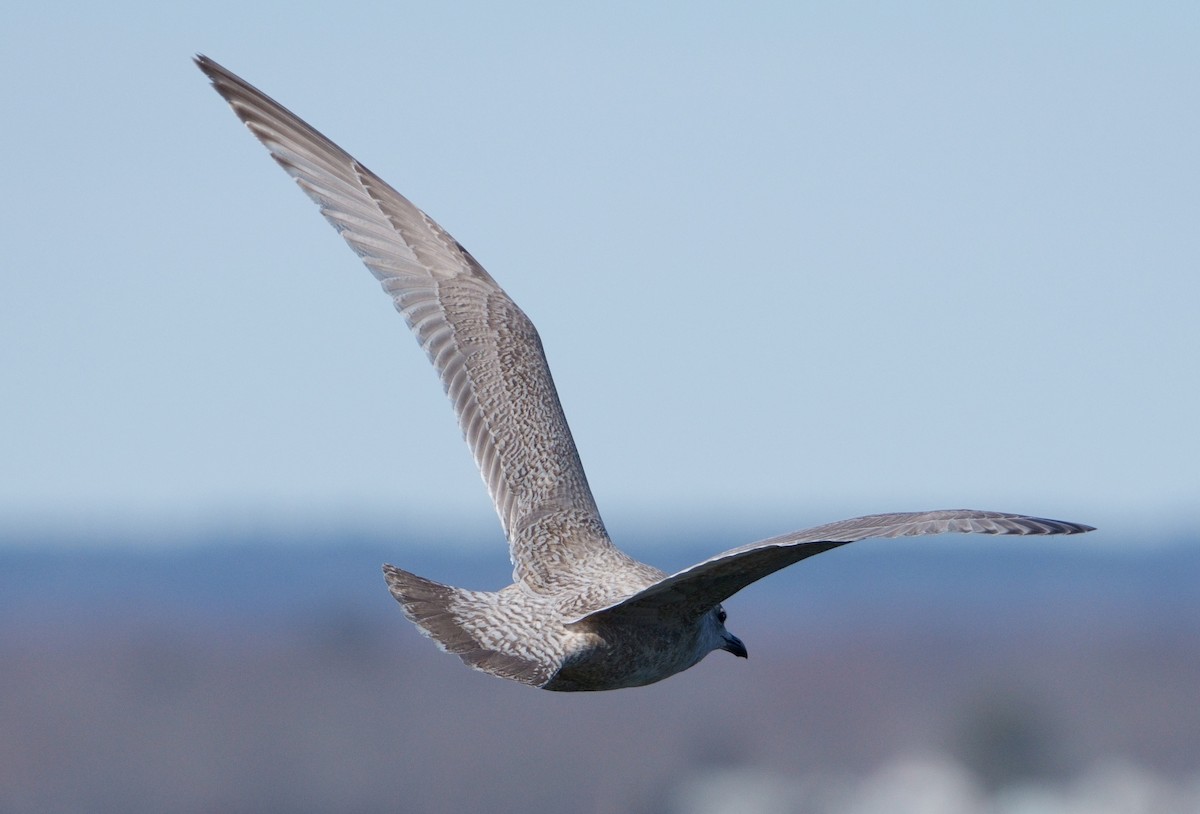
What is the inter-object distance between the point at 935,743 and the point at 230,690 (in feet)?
140

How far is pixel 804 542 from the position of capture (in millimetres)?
11117

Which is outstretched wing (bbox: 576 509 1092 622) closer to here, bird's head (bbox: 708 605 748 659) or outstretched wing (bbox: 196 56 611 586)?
bird's head (bbox: 708 605 748 659)

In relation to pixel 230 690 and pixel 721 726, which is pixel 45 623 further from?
pixel 721 726

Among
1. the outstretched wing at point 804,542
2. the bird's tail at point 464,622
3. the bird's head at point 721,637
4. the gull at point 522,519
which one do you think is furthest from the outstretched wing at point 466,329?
the outstretched wing at point 804,542

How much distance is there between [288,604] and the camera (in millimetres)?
169875

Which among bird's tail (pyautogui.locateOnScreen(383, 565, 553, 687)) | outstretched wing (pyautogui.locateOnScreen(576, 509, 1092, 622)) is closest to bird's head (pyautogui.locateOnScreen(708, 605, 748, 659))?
outstretched wing (pyautogui.locateOnScreen(576, 509, 1092, 622))

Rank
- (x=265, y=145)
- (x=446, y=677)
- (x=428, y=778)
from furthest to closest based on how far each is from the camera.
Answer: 1. (x=446, y=677)
2. (x=428, y=778)
3. (x=265, y=145)

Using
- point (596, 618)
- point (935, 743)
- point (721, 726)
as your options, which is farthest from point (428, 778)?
point (596, 618)

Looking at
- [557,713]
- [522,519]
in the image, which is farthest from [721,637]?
[557,713]

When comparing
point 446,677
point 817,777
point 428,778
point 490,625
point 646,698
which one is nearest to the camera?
point 490,625

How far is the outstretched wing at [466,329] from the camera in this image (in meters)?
15.1

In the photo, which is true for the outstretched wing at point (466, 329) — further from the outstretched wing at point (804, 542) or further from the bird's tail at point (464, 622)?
the outstretched wing at point (804, 542)

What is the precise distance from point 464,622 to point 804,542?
2.49 meters

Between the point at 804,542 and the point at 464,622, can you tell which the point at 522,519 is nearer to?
the point at 464,622
